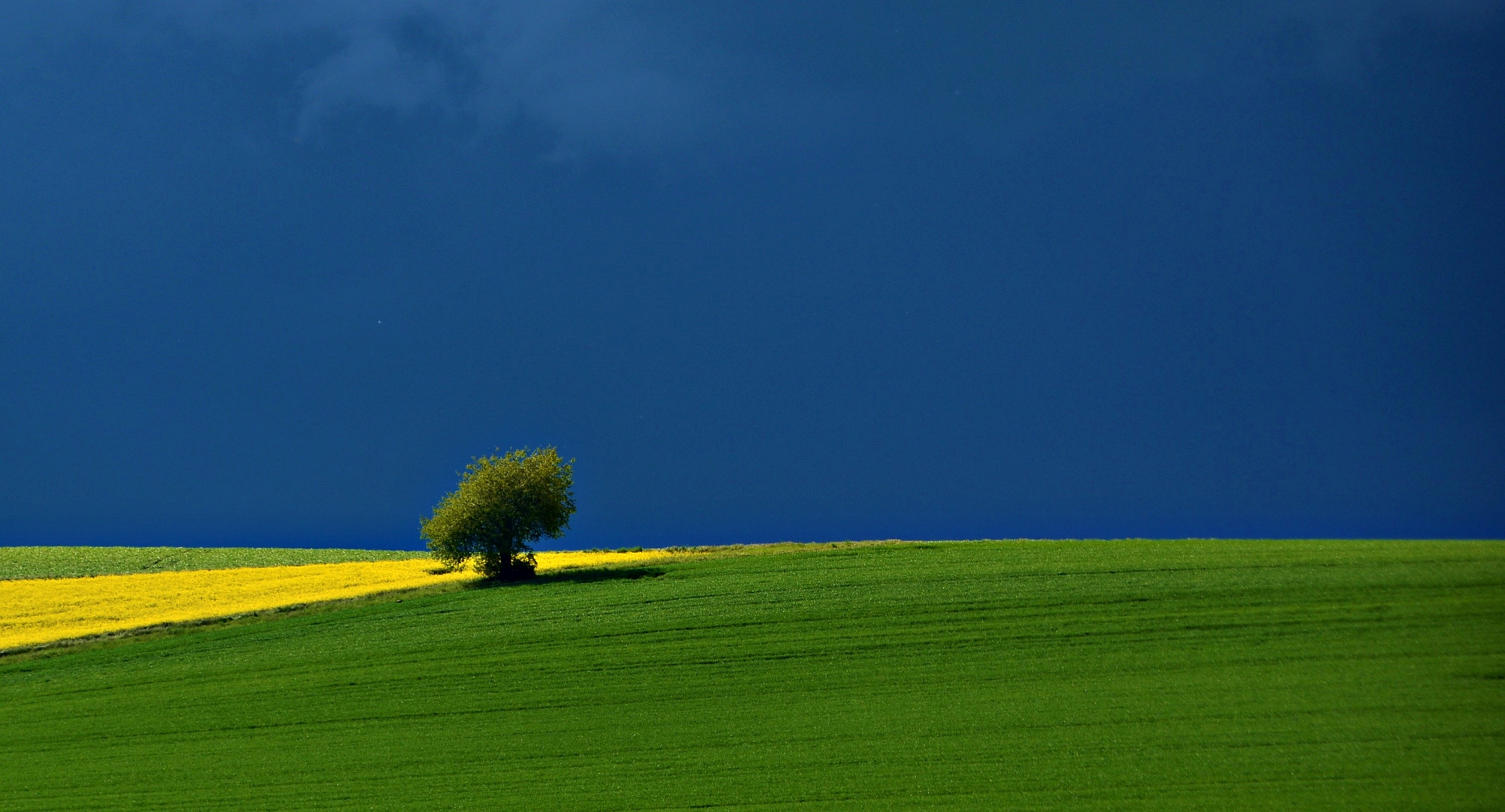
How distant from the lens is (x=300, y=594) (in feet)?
148

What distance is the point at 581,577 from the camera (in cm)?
4228

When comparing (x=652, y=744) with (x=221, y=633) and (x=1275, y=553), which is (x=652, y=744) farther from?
(x=1275, y=553)

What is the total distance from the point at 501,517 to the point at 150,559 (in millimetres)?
34135

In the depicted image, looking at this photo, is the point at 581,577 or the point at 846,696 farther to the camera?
the point at 581,577

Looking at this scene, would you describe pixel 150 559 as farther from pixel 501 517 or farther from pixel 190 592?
pixel 501 517

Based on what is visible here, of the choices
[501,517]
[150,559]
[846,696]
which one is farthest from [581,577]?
[150,559]

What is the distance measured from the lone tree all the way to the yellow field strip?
2.32 metres

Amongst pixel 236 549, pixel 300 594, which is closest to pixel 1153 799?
pixel 300 594

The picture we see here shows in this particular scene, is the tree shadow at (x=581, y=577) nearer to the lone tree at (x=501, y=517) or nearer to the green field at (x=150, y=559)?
the lone tree at (x=501, y=517)

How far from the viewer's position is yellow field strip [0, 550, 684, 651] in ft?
135

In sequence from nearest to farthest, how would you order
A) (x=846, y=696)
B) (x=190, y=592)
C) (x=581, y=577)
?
(x=846, y=696) → (x=581, y=577) → (x=190, y=592)

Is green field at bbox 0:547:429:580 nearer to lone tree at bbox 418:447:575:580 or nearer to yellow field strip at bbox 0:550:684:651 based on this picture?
yellow field strip at bbox 0:550:684:651

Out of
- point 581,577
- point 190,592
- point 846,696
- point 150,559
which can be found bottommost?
point 846,696

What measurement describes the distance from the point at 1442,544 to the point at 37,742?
161ft
